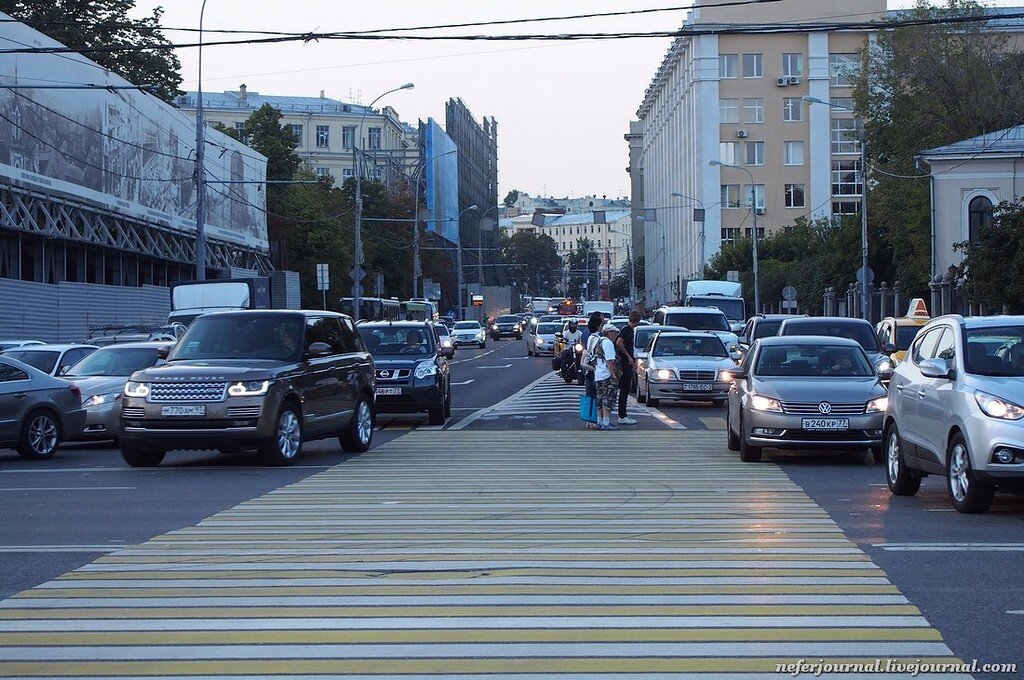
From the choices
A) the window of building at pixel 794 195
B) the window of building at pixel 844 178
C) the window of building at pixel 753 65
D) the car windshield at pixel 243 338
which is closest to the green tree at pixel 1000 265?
the car windshield at pixel 243 338

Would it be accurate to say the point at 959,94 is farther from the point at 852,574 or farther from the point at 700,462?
the point at 852,574

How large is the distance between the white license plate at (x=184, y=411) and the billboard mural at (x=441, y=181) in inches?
3476

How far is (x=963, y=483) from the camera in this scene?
11.5m

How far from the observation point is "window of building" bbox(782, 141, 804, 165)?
98.4 m

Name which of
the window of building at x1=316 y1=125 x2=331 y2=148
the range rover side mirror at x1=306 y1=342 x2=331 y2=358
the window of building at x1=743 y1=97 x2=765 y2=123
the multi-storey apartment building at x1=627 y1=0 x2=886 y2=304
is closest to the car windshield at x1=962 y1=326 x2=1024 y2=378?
the range rover side mirror at x1=306 y1=342 x2=331 y2=358

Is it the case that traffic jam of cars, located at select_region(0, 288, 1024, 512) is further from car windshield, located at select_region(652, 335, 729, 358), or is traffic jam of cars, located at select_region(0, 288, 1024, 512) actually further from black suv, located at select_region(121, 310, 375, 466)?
car windshield, located at select_region(652, 335, 729, 358)

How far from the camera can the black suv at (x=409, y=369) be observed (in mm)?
22844

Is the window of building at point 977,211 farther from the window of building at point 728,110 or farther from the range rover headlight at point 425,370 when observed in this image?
the range rover headlight at point 425,370

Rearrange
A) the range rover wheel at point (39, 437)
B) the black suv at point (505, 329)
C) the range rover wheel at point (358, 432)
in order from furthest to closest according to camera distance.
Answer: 1. the black suv at point (505, 329)
2. the range rover wheel at point (358, 432)
3. the range rover wheel at point (39, 437)

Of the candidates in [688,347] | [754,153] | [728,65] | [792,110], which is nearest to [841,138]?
[792,110]

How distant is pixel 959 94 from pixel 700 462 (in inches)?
1982

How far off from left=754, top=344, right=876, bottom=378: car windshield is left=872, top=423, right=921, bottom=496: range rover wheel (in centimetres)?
381

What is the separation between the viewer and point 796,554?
9.38m

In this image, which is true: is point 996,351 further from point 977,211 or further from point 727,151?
point 727,151
